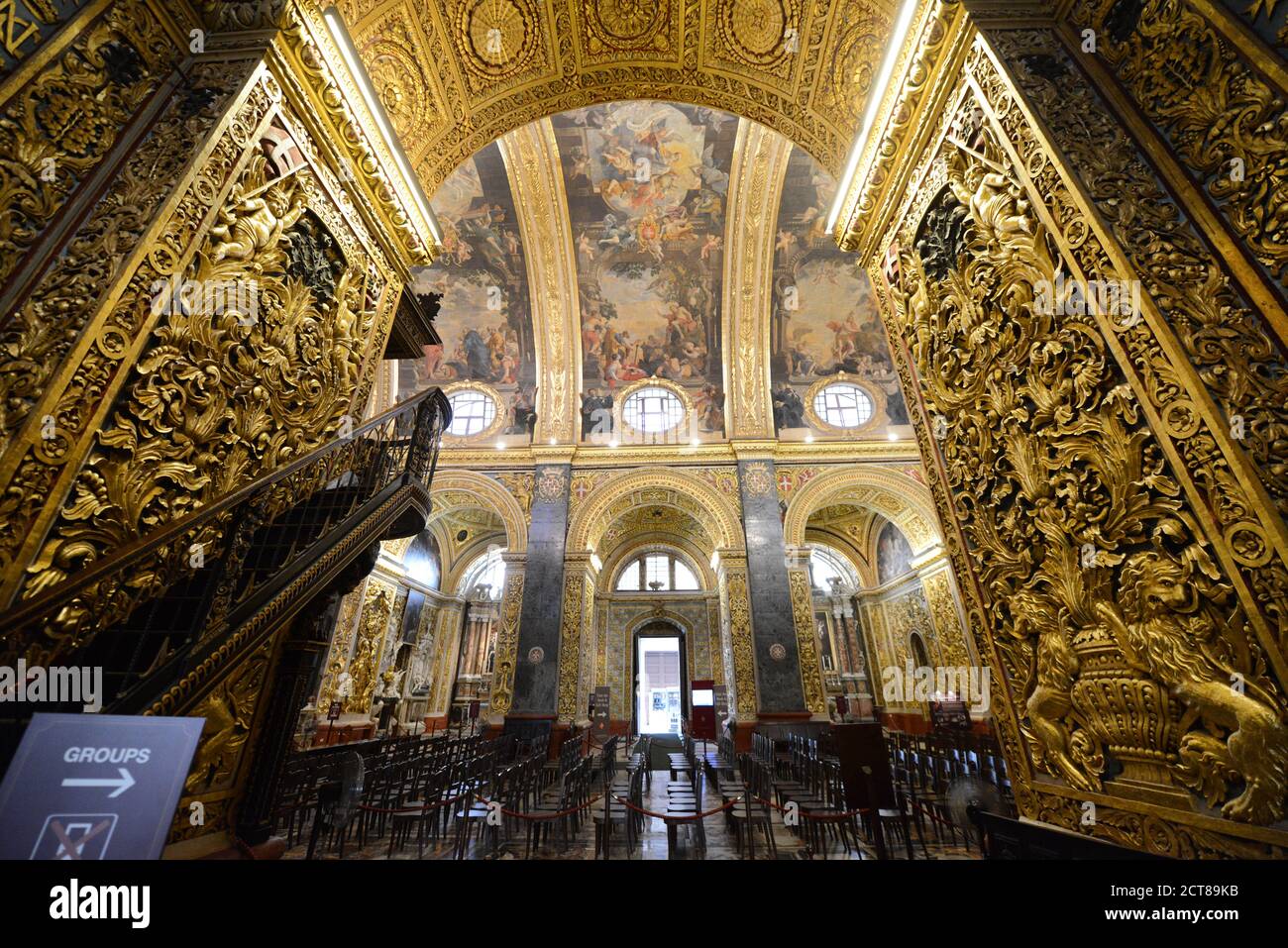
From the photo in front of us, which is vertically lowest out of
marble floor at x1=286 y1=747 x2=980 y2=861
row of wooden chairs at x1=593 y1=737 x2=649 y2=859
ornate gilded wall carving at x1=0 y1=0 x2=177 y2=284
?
marble floor at x1=286 y1=747 x2=980 y2=861

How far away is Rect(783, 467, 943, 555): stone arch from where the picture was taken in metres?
12.4

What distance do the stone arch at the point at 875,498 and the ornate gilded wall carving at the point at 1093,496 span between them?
958 centimetres

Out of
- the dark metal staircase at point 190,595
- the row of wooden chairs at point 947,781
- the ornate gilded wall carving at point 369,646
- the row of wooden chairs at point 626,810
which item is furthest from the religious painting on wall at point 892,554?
the dark metal staircase at point 190,595

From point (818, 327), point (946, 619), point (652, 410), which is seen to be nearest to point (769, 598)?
point (946, 619)

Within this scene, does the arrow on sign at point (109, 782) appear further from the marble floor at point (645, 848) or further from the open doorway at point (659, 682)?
the open doorway at point (659, 682)

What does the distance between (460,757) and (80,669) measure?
19.7 ft

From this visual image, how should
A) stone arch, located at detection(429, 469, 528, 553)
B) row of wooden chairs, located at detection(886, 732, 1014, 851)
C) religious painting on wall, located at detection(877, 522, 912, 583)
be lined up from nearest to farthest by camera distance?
row of wooden chairs, located at detection(886, 732, 1014, 851) < stone arch, located at detection(429, 469, 528, 553) < religious painting on wall, located at detection(877, 522, 912, 583)

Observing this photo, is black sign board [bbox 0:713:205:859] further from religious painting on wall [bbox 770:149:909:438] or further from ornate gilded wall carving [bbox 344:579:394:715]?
religious painting on wall [bbox 770:149:909:438]

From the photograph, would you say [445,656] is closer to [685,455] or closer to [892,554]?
[685,455]

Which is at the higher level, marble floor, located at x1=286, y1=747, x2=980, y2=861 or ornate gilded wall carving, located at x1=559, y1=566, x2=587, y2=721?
ornate gilded wall carving, located at x1=559, y1=566, x2=587, y2=721

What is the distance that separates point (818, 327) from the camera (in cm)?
1400

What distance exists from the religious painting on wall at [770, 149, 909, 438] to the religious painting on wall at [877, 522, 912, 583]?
3767 millimetres

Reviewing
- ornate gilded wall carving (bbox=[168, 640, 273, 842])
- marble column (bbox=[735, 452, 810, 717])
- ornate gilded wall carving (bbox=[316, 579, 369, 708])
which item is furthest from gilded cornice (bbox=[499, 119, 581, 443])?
ornate gilded wall carving (bbox=[168, 640, 273, 842])
